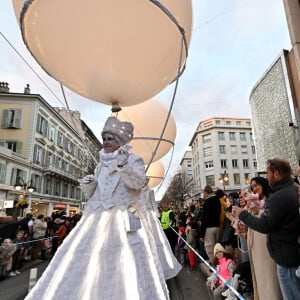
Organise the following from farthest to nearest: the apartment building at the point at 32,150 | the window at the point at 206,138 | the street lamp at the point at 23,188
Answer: the window at the point at 206,138 < the apartment building at the point at 32,150 < the street lamp at the point at 23,188

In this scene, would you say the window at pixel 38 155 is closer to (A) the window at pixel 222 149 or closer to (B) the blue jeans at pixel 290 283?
(B) the blue jeans at pixel 290 283

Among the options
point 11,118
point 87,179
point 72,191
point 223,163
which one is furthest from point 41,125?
point 223,163

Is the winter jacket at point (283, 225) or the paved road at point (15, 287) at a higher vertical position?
the winter jacket at point (283, 225)

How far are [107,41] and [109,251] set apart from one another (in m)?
1.51

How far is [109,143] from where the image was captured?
2.11m

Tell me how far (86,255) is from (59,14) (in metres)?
1.68

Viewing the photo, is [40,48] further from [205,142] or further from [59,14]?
[205,142]

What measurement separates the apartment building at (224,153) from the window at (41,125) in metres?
28.5

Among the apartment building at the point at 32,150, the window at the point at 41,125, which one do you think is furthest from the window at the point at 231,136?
the window at the point at 41,125

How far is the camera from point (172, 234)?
640cm

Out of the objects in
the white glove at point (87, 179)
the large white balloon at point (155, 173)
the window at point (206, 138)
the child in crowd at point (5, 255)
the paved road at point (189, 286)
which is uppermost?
the window at point (206, 138)

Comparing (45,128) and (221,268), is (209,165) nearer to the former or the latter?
(45,128)

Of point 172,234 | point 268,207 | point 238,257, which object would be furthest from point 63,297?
point 172,234

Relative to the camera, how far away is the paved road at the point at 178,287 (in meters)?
3.51
